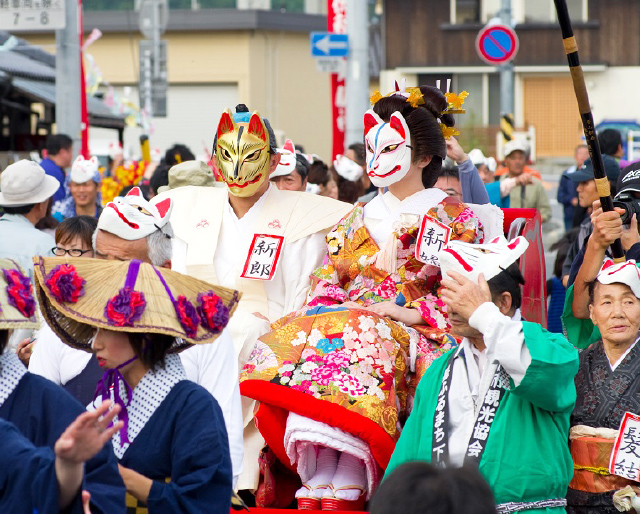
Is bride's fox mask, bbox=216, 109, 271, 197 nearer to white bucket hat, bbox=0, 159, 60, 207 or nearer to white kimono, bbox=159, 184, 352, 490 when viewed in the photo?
white kimono, bbox=159, 184, 352, 490

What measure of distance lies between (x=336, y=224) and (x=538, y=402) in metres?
2.05

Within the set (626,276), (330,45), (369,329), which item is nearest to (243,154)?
(369,329)

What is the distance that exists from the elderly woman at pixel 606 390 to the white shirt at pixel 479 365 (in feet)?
1.83

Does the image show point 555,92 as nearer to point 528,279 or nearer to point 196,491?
point 528,279

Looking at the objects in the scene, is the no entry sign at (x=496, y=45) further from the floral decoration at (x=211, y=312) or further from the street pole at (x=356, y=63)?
the floral decoration at (x=211, y=312)

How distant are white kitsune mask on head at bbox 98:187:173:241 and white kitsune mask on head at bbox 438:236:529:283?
40.6 inches

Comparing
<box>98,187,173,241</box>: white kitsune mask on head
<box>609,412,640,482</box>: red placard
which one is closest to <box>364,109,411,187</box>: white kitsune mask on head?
<box>98,187,173,241</box>: white kitsune mask on head

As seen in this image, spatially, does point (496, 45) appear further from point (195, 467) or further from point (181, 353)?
point (195, 467)

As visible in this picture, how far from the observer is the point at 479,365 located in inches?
143

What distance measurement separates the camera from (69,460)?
2443mm

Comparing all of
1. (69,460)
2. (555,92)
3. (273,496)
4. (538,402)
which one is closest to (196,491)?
(69,460)

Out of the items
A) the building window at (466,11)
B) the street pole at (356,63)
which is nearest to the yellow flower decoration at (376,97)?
the street pole at (356,63)

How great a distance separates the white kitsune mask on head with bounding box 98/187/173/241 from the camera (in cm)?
392

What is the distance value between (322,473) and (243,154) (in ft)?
4.93
